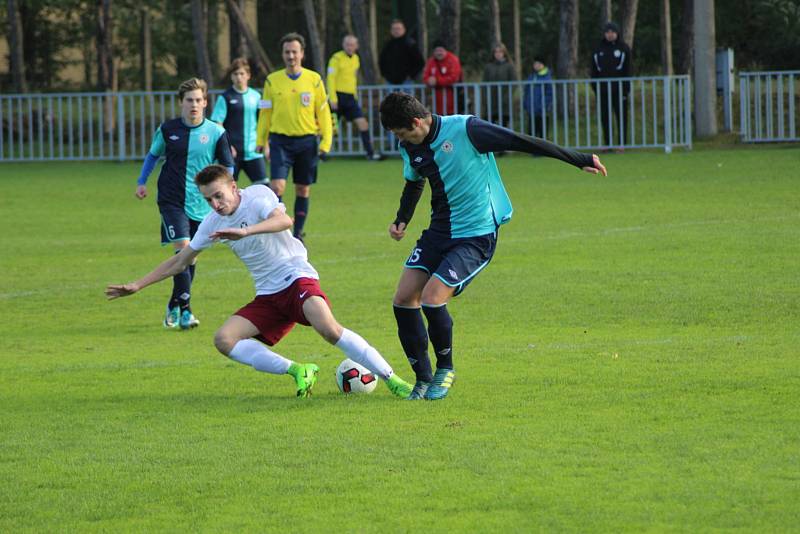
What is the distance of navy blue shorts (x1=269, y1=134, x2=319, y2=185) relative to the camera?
17.3 meters

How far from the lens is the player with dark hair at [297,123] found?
17.2 metres

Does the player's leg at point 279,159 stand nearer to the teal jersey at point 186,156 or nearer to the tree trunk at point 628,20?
the teal jersey at point 186,156

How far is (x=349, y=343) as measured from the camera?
8.41m

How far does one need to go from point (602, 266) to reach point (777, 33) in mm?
40076

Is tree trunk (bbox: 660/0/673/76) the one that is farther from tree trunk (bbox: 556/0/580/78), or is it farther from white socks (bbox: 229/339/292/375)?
white socks (bbox: 229/339/292/375)

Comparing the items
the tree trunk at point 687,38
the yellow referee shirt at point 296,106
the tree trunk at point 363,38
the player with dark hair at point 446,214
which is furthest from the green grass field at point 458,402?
the tree trunk at point 687,38

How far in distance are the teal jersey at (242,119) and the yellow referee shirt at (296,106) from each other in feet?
0.38

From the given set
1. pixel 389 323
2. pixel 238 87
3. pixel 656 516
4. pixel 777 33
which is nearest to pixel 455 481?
pixel 656 516

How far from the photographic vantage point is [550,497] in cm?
615

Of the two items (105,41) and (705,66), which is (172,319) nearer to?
(705,66)

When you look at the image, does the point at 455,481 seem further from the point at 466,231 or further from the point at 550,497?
the point at 466,231

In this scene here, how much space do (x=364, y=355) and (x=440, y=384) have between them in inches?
18.2

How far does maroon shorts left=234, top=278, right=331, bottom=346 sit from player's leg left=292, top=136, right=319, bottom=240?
329 inches

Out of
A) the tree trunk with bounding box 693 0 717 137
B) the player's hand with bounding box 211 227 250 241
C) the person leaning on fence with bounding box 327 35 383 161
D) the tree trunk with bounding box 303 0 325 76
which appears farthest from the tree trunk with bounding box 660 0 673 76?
the player's hand with bounding box 211 227 250 241
